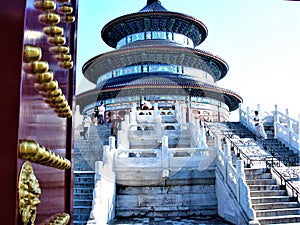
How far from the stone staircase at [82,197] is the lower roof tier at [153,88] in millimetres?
13014

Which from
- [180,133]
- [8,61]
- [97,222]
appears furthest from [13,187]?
[180,133]

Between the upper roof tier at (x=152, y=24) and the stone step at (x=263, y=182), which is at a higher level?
the upper roof tier at (x=152, y=24)

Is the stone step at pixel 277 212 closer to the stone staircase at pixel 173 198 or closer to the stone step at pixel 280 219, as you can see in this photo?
the stone step at pixel 280 219

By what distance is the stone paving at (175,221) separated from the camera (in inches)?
337

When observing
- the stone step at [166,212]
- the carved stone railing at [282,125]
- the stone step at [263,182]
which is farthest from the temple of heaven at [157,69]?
the stone step at [263,182]

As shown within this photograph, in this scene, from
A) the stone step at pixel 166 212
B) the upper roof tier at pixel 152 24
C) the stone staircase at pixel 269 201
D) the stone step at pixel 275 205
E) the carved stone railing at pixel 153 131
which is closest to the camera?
the stone staircase at pixel 269 201

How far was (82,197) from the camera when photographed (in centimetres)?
904

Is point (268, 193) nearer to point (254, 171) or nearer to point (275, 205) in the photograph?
point (275, 205)

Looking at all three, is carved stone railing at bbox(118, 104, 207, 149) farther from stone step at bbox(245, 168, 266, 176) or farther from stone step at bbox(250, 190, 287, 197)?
stone step at bbox(250, 190, 287, 197)

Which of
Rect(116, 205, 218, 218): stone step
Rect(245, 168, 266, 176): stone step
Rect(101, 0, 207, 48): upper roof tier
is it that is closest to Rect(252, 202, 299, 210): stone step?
Rect(245, 168, 266, 176): stone step

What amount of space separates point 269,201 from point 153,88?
48.8 ft

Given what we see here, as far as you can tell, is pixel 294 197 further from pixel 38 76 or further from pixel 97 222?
pixel 38 76

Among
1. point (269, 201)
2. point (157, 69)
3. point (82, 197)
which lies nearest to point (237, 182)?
point (269, 201)

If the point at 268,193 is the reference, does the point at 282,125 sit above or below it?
above
